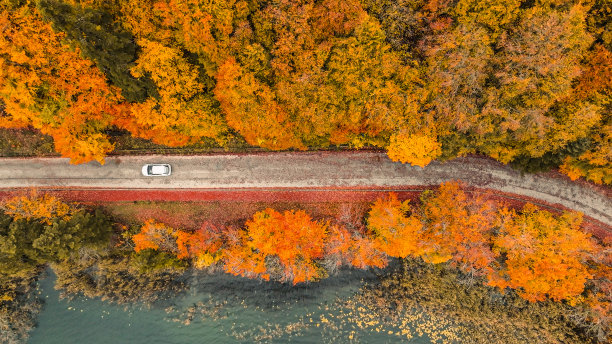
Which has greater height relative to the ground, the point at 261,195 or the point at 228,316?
the point at 261,195

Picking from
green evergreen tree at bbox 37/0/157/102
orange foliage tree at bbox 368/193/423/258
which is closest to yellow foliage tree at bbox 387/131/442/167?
orange foliage tree at bbox 368/193/423/258

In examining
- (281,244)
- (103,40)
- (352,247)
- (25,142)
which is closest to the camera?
(103,40)

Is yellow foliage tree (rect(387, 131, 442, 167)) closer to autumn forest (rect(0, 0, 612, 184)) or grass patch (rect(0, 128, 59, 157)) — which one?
autumn forest (rect(0, 0, 612, 184))

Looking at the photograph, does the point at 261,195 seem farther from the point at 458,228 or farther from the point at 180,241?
the point at 458,228

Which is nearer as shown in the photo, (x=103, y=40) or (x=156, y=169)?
(x=103, y=40)

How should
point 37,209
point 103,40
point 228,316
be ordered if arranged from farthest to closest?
point 228,316 < point 37,209 < point 103,40

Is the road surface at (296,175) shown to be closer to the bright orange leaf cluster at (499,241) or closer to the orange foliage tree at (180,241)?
the bright orange leaf cluster at (499,241)

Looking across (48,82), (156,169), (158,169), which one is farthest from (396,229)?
(48,82)
